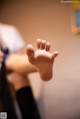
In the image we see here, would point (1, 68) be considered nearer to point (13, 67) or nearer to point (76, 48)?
point (13, 67)

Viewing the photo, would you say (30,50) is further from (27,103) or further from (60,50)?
(27,103)

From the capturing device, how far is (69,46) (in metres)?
0.35

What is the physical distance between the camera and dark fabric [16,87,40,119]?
47 cm

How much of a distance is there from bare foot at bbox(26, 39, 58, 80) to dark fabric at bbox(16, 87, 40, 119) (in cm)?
15

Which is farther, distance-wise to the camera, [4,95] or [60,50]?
[4,95]

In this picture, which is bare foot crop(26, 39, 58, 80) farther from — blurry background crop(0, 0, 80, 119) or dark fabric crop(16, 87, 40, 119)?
dark fabric crop(16, 87, 40, 119)

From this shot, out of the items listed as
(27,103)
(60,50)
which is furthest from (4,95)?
(60,50)

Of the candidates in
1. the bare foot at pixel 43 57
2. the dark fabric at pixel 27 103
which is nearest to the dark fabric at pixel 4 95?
the dark fabric at pixel 27 103

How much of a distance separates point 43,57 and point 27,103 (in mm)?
209

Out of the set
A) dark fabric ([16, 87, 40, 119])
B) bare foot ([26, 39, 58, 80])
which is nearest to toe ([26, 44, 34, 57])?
bare foot ([26, 39, 58, 80])

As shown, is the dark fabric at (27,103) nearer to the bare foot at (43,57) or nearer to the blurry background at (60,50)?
the blurry background at (60,50)

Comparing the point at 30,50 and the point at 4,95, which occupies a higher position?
the point at 30,50

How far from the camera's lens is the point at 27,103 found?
0.50 meters

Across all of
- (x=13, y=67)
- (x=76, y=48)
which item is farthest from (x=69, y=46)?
(x=13, y=67)
